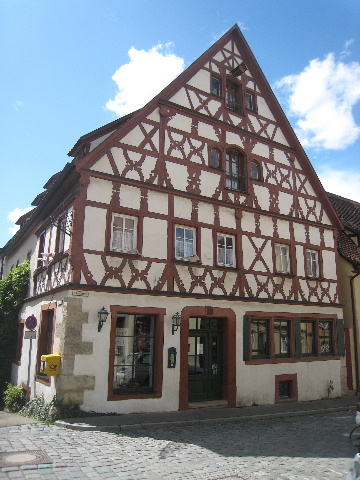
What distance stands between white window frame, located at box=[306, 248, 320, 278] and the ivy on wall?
11347 mm

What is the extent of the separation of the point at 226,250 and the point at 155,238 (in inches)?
113

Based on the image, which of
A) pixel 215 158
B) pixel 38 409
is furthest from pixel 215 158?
pixel 38 409

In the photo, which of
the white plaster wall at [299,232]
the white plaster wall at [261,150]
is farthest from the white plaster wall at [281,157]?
the white plaster wall at [299,232]

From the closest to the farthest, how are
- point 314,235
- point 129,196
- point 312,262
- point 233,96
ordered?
1. point 129,196
2. point 233,96
3. point 312,262
4. point 314,235

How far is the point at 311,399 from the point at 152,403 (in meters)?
6.72

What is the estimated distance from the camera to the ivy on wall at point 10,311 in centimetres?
1741

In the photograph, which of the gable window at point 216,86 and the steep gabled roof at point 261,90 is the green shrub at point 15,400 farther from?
the gable window at point 216,86

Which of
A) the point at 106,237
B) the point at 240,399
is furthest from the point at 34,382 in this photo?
the point at 240,399

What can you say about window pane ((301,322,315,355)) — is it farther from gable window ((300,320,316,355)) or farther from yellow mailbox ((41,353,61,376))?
yellow mailbox ((41,353,61,376))

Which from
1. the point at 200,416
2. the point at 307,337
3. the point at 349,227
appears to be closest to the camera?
the point at 200,416

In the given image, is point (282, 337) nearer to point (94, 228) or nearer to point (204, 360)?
point (204, 360)

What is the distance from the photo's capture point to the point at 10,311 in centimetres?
1788

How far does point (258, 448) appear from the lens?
8.23 metres

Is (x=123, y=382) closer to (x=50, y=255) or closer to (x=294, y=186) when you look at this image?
(x=50, y=255)
